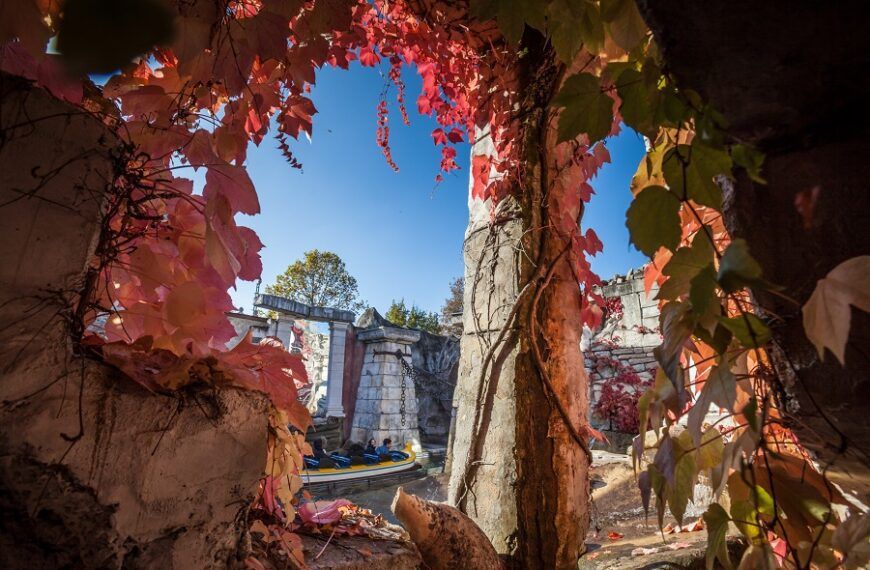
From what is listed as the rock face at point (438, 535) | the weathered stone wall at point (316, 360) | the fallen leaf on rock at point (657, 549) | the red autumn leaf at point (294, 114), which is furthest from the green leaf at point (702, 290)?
the weathered stone wall at point (316, 360)

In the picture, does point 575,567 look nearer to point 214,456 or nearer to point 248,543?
point 248,543

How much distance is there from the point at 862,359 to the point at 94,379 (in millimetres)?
935

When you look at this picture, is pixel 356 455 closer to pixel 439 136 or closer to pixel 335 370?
pixel 335 370

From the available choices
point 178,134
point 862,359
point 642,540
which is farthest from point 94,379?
point 642,540

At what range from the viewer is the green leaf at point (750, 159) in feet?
1.38

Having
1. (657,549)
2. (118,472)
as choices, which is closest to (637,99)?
(118,472)

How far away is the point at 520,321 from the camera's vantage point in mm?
1633

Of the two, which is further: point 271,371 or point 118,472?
point 271,371

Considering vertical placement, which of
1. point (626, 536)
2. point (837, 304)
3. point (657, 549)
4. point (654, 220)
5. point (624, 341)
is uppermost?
point (624, 341)

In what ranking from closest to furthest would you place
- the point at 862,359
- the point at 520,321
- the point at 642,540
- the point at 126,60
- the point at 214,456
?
the point at 126,60 < the point at 862,359 < the point at 214,456 < the point at 520,321 < the point at 642,540

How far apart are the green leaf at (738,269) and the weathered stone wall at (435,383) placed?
12351 mm

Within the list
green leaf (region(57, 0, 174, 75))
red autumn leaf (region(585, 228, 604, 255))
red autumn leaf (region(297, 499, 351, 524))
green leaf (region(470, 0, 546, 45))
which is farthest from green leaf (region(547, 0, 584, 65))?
red autumn leaf (region(297, 499, 351, 524))

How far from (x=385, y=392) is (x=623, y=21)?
956 cm

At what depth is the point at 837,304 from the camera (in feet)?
1.16
